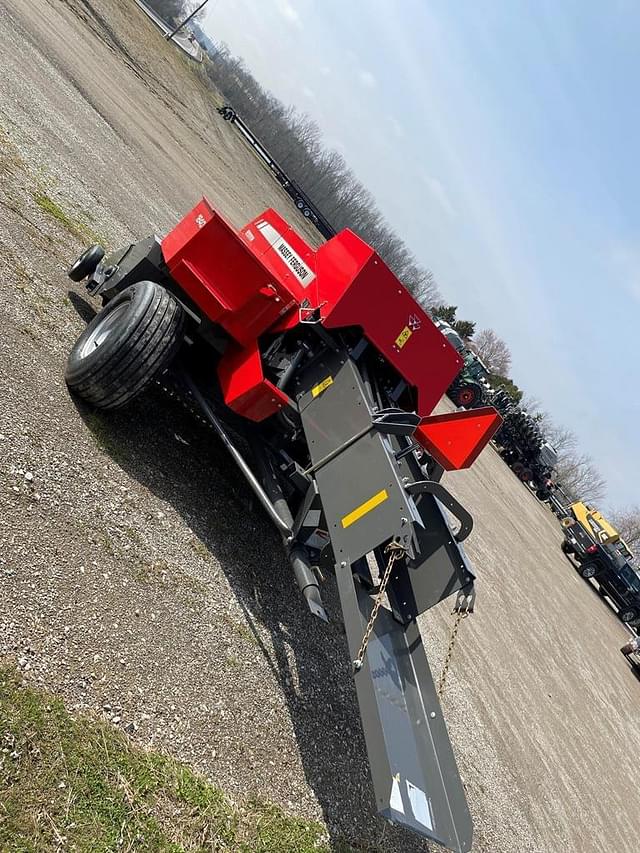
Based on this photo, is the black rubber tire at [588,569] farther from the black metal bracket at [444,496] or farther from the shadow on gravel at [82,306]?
the shadow on gravel at [82,306]

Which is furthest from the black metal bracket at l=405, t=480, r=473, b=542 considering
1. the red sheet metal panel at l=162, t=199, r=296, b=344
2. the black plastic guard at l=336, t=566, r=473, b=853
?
the red sheet metal panel at l=162, t=199, r=296, b=344

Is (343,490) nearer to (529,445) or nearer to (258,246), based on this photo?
(258,246)

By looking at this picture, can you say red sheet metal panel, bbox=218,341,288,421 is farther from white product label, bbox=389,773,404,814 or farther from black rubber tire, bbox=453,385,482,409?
black rubber tire, bbox=453,385,482,409

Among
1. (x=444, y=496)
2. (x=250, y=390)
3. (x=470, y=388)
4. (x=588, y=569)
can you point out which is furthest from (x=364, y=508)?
(x=470, y=388)

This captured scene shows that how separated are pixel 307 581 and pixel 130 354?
1850 millimetres

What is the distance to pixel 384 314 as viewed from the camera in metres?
4.59

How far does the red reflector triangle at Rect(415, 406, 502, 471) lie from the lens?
14.9 feet

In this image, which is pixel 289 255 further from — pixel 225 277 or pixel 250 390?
pixel 250 390

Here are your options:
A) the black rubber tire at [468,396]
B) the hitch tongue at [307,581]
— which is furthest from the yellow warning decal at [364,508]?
→ the black rubber tire at [468,396]

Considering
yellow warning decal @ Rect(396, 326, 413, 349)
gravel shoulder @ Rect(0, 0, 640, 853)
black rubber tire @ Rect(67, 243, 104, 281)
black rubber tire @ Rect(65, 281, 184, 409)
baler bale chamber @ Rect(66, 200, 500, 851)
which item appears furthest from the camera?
black rubber tire @ Rect(67, 243, 104, 281)

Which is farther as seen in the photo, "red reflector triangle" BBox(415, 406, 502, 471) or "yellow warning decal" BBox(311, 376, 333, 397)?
"red reflector triangle" BBox(415, 406, 502, 471)

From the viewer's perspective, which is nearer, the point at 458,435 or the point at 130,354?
the point at 130,354

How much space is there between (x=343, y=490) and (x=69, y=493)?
1570 mm

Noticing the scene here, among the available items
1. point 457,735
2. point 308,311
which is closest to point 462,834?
point 457,735
